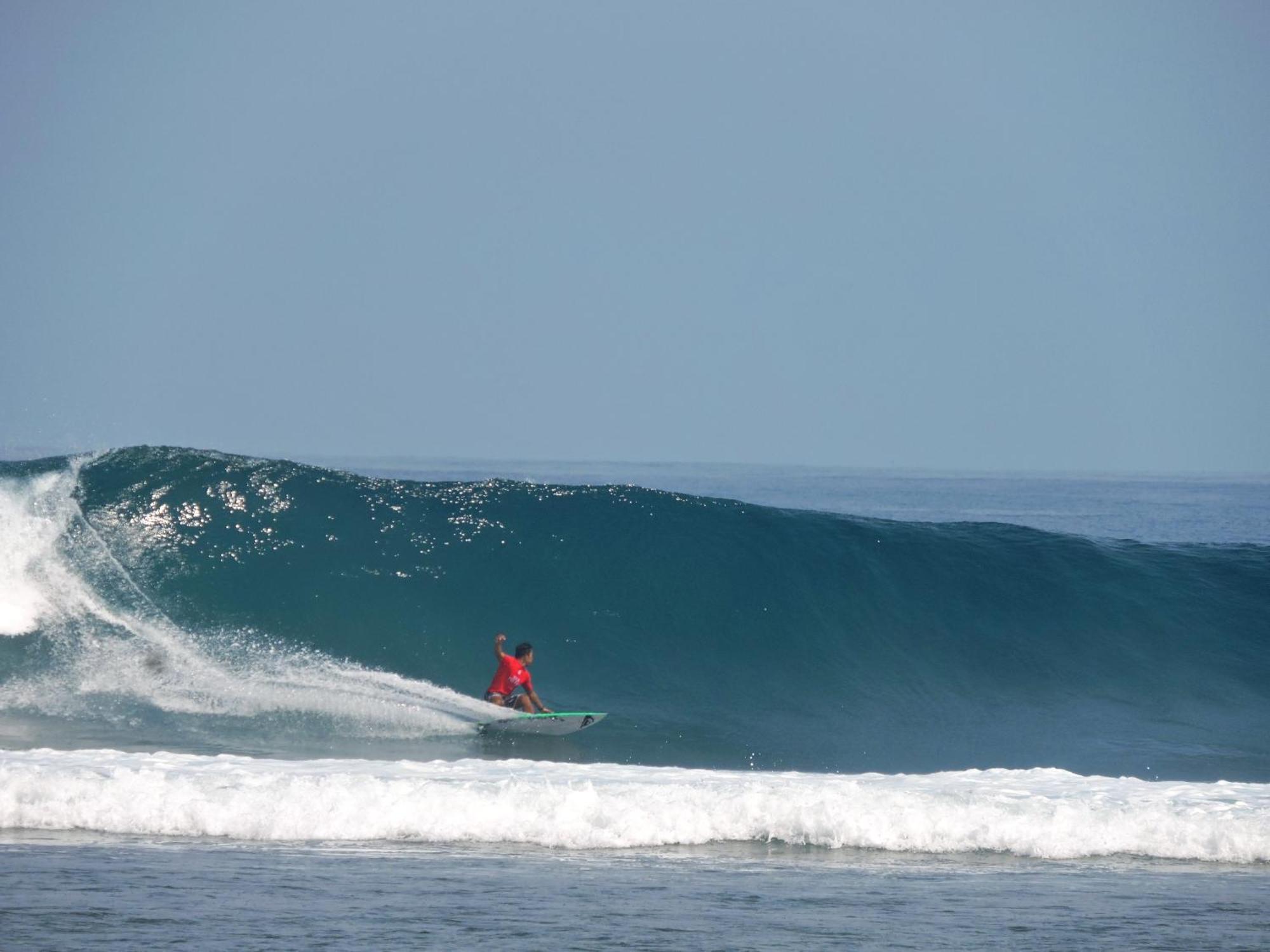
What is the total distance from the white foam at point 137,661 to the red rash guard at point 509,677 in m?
0.29

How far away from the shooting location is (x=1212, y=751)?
1286 centimetres

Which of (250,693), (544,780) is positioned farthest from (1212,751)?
(250,693)

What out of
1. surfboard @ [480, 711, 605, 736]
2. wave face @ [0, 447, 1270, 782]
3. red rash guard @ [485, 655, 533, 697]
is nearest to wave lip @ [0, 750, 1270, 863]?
wave face @ [0, 447, 1270, 782]

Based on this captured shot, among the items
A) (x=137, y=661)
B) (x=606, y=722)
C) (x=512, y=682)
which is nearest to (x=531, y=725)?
(x=512, y=682)

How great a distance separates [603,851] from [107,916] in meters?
3.11

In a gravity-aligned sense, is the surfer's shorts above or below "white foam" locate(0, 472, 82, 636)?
below

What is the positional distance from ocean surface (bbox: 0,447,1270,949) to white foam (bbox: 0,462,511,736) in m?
0.05

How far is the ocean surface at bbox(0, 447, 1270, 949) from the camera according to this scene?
704 centimetres

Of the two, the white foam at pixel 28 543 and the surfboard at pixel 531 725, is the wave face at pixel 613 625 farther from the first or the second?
the surfboard at pixel 531 725

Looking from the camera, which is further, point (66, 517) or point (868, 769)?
point (66, 517)

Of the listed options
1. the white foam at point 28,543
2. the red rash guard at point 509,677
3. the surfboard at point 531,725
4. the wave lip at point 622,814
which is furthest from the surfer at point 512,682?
the white foam at point 28,543

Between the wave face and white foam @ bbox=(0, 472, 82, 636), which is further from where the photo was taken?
white foam @ bbox=(0, 472, 82, 636)

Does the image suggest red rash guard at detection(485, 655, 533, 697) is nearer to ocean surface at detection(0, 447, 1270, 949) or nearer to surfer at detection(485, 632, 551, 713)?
surfer at detection(485, 632, 551, 713)

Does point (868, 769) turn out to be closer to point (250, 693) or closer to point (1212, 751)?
point (1212, 751)
